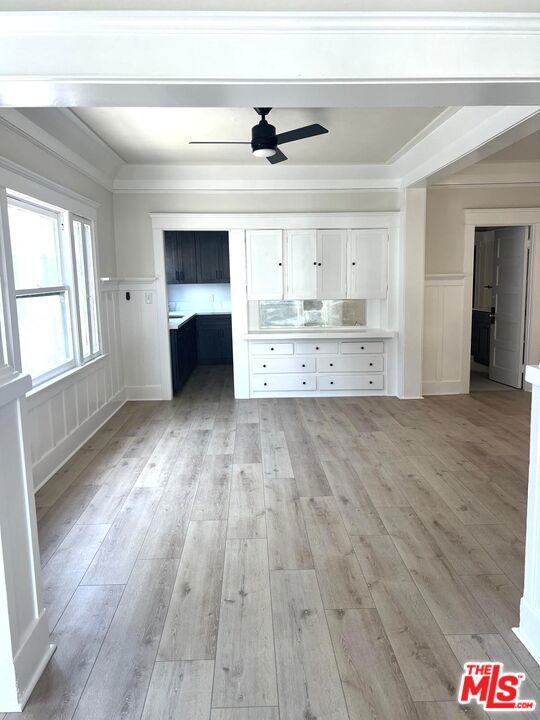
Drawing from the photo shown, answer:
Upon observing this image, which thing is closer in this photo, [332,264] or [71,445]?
[71,445]

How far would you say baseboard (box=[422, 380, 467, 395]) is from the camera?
6.09 metres

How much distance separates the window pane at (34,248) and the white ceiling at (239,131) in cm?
92

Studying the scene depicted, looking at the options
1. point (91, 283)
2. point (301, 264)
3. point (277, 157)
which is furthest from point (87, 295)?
point (301, 264)

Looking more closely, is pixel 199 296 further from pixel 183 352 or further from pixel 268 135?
pixel 268 135

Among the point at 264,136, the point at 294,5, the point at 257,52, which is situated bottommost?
the point at 257,52

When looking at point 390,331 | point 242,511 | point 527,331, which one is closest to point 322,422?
point 390,331

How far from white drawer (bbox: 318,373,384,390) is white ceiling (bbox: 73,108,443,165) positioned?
2.52m

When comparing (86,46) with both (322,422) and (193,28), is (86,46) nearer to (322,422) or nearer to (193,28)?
(193,28)

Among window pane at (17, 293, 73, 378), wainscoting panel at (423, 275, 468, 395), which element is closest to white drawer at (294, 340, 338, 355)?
wainscoting panel at (423, 275, 468, 395)

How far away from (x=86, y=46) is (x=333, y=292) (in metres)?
4.49

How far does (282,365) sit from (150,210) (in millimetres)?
2441

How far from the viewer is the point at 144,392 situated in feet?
19.9

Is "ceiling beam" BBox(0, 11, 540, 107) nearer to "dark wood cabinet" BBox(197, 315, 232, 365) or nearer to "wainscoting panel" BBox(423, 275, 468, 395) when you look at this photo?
"wainscoting panel" BBox(423, 275, 468, 395)

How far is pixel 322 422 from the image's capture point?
4.98 m
